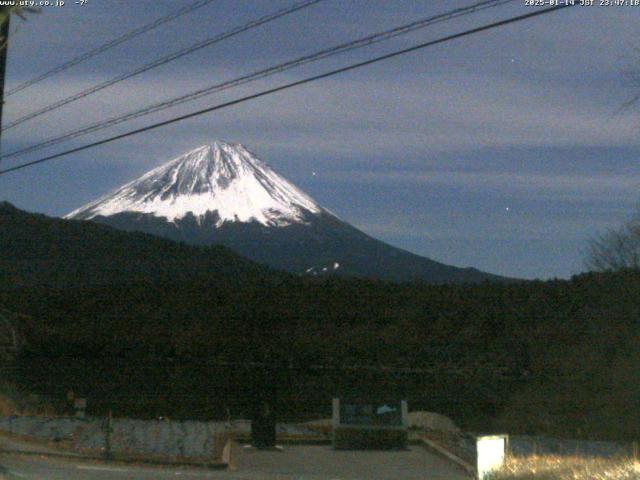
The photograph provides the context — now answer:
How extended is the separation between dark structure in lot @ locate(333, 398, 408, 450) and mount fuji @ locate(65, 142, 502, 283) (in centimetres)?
8736

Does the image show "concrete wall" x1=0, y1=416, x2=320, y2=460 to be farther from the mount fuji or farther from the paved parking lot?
the mount fuji

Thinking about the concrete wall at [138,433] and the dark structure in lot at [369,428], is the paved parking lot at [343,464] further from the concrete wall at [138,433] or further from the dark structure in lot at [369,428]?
the concrete wall at [138,433]

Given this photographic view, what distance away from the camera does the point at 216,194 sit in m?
143

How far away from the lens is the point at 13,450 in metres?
16.5

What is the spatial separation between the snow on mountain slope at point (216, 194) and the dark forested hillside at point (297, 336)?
197 feet

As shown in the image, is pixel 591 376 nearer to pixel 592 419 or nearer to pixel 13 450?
pixel 592 419

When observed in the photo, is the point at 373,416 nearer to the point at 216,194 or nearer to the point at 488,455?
the point at 488,455

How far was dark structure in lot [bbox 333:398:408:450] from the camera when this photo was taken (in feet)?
71.4

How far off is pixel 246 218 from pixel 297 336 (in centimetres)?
7821

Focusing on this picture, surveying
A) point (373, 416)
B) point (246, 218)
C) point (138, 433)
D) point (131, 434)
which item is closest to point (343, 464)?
point (373, 416)

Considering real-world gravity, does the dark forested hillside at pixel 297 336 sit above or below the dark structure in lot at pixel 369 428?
above

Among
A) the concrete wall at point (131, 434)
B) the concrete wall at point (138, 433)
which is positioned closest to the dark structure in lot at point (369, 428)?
the concrete wall at point (138, 433)

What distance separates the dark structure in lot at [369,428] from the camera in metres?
21.8

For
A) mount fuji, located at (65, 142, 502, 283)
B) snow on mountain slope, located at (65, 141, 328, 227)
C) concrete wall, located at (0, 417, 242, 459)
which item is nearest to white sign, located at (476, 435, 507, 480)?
concrete wall, located at (0, 417, 242, 459)
